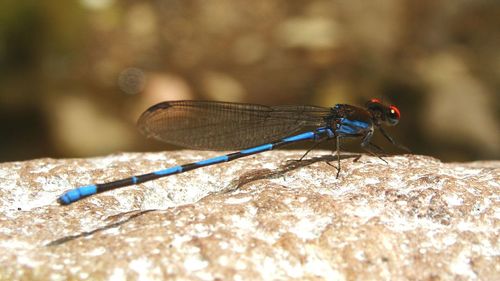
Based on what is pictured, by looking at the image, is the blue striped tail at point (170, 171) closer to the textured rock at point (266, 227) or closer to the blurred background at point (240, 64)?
the textured rock at point (266, 227)

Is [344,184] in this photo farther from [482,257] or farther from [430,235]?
[482,257]

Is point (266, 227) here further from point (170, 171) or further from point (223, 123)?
point (223, 123)

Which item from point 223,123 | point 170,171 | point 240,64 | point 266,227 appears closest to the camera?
point 266,227

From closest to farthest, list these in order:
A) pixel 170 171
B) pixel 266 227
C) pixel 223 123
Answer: pixel 266 227 < pixel 170 171 < pixel 223 123

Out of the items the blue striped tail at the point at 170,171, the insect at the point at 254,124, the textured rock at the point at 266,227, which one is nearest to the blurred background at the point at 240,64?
the insect at the point at 254,124

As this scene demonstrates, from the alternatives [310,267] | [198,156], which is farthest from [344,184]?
[198,156]

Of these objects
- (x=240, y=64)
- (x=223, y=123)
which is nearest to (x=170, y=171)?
(x=223, y=123)
